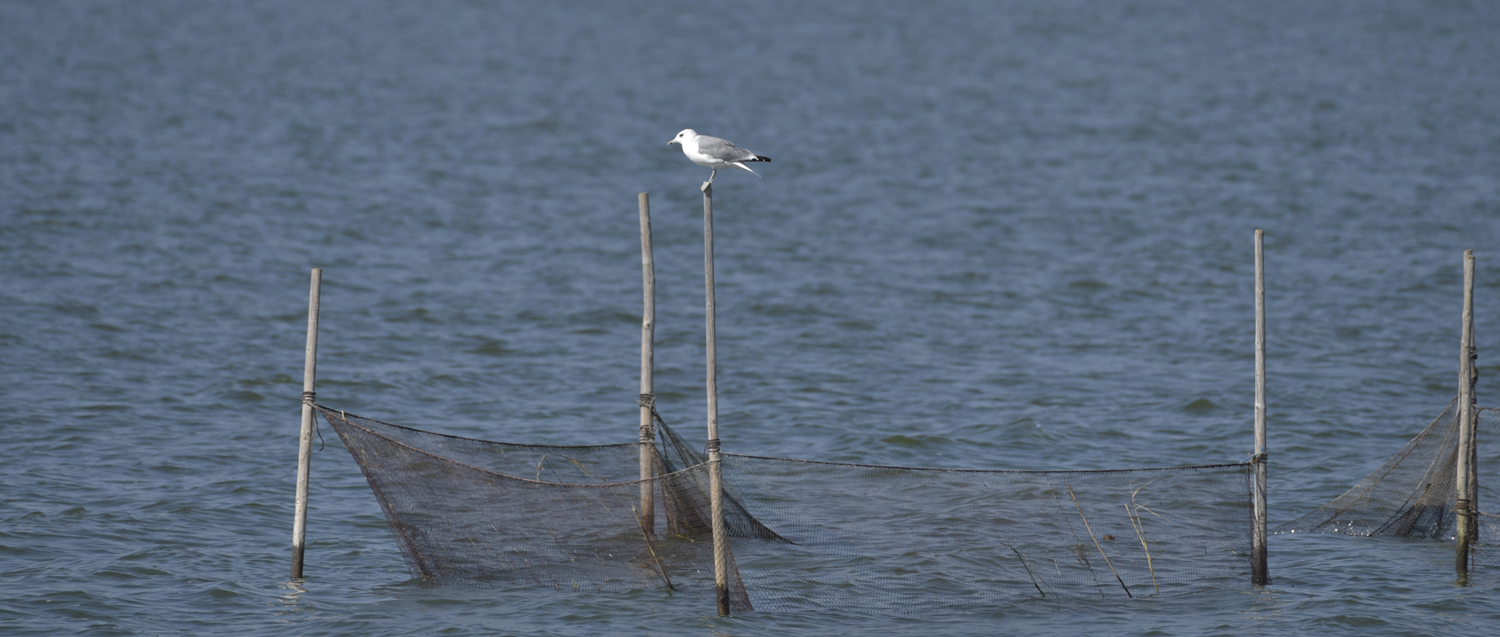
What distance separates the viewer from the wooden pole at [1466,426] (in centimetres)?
1055

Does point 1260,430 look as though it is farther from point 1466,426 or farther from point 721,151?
point 721,151

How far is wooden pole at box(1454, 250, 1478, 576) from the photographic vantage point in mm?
10547

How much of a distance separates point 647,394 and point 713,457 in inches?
52.3

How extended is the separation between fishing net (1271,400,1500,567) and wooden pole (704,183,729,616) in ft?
18.4

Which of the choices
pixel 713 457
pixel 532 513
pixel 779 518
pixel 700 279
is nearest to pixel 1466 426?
pixel 779 518

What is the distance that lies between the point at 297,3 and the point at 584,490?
2089 inches

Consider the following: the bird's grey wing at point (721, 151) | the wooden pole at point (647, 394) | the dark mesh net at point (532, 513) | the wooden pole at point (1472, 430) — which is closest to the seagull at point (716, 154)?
the bird's grey wing at point (721, 151)

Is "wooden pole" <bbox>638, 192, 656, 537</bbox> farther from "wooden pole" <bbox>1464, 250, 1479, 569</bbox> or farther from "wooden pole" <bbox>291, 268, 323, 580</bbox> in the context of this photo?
"wooden pole" <bbox>1464, 250, 1479, 569</bbox>

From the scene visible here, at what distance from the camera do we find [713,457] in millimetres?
9484

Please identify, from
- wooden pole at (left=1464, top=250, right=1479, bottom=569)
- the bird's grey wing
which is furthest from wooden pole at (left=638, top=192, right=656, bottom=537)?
wooden pole at (left=1464, top=250, right=1479, bottom=569)

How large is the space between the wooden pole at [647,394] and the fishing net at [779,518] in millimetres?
54

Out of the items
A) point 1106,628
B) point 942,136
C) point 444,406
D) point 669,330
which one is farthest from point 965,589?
point 942,136

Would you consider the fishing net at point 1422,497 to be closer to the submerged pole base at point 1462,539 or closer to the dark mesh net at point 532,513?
the submerged pole base at point 1462,539

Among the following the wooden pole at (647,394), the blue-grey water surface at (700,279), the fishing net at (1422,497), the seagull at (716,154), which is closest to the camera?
the wooden pole at (647,394)
